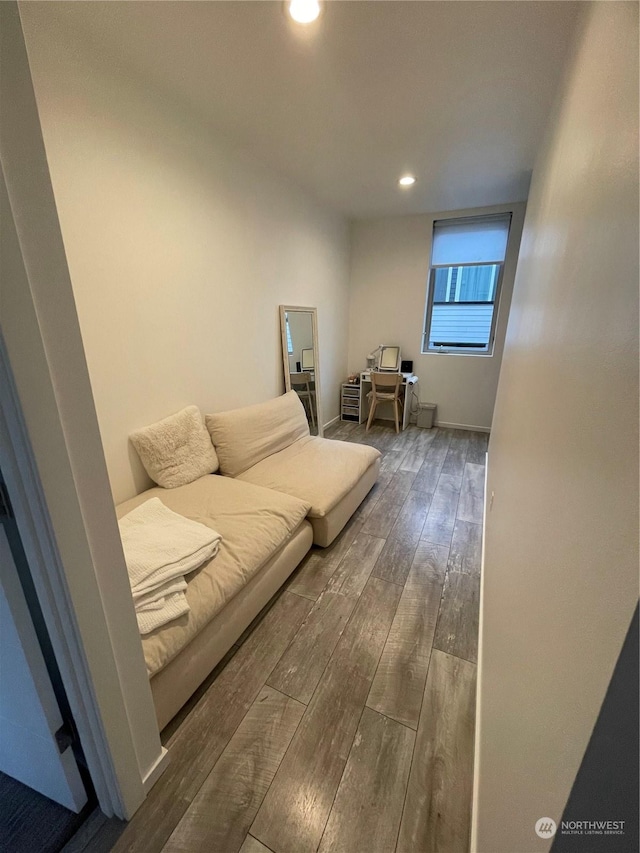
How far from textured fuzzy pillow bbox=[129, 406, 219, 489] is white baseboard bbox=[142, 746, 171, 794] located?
1242 mm

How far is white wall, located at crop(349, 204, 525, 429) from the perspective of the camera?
12.9 ft

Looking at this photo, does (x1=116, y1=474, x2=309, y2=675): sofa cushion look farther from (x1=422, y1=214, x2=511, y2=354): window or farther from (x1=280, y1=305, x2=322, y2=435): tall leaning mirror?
(x1=422, y1=214, x2=511, y2=354): window

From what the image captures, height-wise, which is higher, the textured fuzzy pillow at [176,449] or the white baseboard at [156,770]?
the textured fuzzy pillow at [176,449]

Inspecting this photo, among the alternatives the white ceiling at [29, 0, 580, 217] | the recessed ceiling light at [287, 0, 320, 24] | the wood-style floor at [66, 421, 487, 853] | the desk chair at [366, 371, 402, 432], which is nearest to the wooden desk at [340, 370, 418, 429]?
the desk chair at [366, 371, 402, 432]

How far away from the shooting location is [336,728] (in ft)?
3.77

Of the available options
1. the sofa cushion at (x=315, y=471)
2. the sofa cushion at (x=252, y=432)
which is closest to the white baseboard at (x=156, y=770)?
the sofa cushion at (x=315, y=471)

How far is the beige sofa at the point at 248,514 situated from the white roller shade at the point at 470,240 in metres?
2.76

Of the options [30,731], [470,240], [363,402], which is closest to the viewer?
[30,731]

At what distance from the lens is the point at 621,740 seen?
0.95 feet

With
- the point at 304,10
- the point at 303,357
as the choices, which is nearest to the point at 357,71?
the point at 304,10

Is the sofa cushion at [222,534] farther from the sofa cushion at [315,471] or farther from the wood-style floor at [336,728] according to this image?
the wood-style floor at [336,728]

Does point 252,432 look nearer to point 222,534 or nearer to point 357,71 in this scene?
point 222,534

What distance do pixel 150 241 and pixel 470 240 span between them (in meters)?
3.56

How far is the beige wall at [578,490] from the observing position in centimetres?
36
